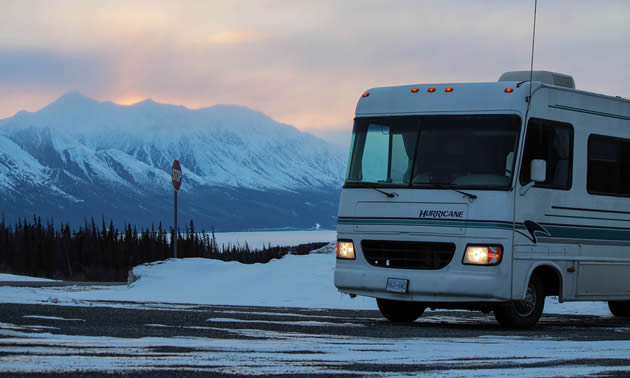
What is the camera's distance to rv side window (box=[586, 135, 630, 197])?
48.0 feet

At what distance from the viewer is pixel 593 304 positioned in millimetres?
19641

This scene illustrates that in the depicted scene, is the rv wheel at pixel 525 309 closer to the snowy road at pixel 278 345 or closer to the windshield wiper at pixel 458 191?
the snowy road at pixel 278 345

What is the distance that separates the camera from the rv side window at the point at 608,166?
14617 mm

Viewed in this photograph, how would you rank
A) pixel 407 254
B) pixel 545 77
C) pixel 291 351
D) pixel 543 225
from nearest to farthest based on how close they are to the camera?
pixel 291 351, pixel 407 254, pixel 543 225, pixel 545 77

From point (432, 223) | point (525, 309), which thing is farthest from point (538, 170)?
point (525, 309)

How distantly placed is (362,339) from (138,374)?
3.62 metres

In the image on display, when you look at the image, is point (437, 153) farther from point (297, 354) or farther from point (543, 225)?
point (297, 354)

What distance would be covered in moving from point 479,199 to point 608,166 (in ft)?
8.67

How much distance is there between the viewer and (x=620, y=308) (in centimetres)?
1675

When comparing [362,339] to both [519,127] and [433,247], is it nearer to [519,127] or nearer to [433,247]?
[433,247]

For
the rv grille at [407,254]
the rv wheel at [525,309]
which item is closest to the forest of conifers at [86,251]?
the rv grille at [407,254]

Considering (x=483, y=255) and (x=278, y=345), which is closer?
(x=278, y=345)

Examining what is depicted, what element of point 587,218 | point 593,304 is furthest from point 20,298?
point 593,304

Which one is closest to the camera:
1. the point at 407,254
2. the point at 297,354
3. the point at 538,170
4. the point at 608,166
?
the point at 297,354
